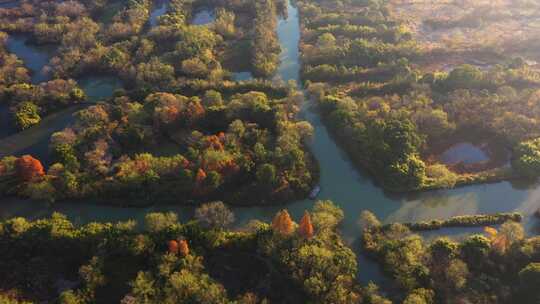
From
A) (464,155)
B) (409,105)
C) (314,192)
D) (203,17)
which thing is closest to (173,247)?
(314,192)

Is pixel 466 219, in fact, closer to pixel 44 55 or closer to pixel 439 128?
pixel 439 128

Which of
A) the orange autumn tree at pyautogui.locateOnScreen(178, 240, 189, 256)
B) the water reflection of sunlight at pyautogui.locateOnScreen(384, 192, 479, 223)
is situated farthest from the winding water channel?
the orange autumn tree at pyautogui.locateOnScreen(178, 240, 189, 256)

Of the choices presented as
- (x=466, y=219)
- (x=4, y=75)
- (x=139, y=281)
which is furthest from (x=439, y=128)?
(x=4, y=75)

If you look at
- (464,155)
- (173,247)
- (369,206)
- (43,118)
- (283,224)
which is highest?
(43,118)

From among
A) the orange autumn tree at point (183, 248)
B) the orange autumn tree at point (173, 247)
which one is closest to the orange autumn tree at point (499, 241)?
the orange autumn tree at point (183, 248)

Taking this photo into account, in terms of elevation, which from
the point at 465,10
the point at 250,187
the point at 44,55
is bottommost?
the point at 250,187

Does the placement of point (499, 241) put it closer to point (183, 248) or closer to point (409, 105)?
point (409, 105)
